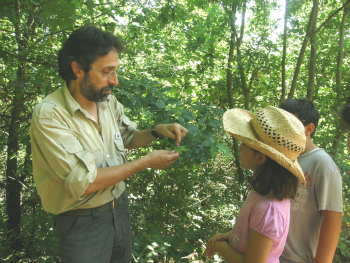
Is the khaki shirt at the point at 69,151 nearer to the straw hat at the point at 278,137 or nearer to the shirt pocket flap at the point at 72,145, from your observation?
the shirt pocket flap at the point at 72,145

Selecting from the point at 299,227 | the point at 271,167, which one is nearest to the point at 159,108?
the point at 271,167

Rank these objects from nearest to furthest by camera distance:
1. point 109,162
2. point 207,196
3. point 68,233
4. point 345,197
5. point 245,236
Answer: point 245,236, point 68,233, point 109,162, point 207,196, point 345,197

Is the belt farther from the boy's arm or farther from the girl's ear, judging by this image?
the boy's arm

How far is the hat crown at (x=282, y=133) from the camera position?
1536 millimetres

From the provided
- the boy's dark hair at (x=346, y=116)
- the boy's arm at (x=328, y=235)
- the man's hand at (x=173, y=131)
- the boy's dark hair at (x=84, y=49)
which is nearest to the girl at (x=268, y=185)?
the boy's arm at (x=328, y=235)

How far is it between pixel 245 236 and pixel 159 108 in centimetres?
155

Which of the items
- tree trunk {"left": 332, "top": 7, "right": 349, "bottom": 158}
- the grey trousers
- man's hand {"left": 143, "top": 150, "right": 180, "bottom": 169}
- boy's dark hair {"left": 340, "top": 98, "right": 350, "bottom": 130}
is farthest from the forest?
boy's dark hair {"left": 340, "top": 98, "right": 350, "bottom": 130}

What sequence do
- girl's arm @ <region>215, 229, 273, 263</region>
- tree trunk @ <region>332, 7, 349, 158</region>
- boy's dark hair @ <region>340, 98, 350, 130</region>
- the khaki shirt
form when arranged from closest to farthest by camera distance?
girl's arm @ <region>215, 229, 273, 263</region>
the khaki shirt
boy's dark hair @ <region>340, 98, 350, 130</region>
tree trunk @ <region>332, 7, 349, 158</region>

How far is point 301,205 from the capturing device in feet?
6.50

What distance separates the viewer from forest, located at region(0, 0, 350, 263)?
312cm

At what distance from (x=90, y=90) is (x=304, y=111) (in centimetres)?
175

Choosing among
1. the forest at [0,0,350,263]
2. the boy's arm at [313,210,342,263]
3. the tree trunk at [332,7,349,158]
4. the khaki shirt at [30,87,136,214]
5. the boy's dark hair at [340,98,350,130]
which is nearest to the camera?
the khaki shirt at [30,87,136,214]

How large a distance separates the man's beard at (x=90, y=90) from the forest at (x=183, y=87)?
2.32ft

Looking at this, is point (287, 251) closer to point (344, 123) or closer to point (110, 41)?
point (344, 123)
